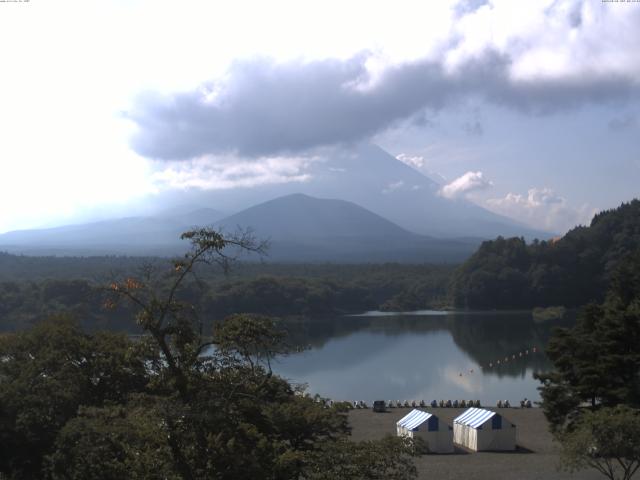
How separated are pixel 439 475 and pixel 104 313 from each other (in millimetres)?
24609

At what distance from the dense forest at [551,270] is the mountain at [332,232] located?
216 ft

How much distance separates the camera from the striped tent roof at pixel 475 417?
11.6m

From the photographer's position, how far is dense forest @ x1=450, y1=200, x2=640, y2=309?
142ft

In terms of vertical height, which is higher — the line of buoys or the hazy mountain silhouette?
Result: the hazy mountain silhouette

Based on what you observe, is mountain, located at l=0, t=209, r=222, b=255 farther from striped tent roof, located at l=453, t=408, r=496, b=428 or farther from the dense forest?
striped tent roof, located at l=453, t=408, r=496, b=428

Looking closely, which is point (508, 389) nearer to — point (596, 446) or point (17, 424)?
point (596, 446)

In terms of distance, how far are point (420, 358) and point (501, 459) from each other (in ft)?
48.6

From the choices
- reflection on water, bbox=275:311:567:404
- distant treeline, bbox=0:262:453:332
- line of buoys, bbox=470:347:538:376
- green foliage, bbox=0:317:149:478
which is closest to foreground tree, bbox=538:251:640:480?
reflection on water, bbox=275:311:567:404

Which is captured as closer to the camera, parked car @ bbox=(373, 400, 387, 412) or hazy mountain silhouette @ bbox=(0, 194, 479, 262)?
parked car @ bbox=(373, 400, 387, 412)

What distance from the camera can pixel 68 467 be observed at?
621 centimetres

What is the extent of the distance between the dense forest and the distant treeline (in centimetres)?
320

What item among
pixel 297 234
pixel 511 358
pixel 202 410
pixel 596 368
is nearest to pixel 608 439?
pixel 596 368


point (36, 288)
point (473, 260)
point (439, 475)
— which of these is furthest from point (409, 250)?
point (439, 475)

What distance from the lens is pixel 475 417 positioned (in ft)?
38.9
